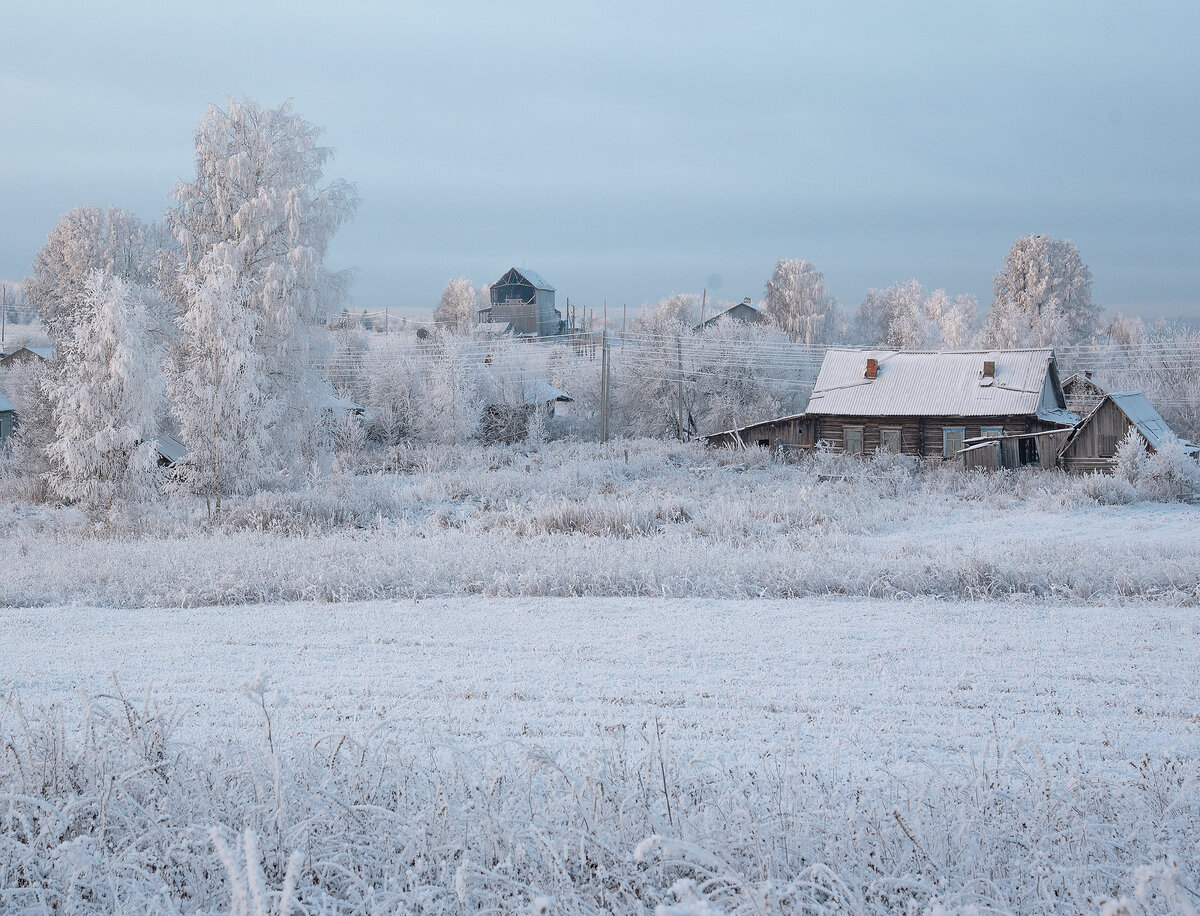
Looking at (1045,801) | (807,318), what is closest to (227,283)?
(1045,801)

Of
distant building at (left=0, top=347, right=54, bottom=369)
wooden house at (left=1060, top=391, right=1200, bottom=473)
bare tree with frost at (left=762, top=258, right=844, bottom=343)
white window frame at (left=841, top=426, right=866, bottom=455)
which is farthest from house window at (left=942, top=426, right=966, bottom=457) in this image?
distant building at (left=0, top=347, right=54, bottom=369)

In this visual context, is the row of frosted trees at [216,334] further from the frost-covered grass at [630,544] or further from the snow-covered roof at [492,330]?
the snow-covered roof at [492,330]

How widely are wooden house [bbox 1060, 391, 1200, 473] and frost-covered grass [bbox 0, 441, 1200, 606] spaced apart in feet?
6.62

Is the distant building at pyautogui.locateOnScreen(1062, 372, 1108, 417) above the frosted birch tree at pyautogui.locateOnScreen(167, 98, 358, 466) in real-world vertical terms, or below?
below

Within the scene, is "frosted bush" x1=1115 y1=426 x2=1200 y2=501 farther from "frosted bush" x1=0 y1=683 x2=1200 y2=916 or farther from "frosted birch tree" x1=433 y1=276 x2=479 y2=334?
"frosted birch tree" x1=433 y1=276 x2=479 y2=334

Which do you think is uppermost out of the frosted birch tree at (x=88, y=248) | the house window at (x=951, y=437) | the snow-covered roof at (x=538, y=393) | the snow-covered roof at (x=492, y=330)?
the frosted birch tree at (x=88, y=248)

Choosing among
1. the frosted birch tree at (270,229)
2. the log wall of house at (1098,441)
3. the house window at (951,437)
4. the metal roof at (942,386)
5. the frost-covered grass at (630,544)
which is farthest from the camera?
the house window at (951,437)

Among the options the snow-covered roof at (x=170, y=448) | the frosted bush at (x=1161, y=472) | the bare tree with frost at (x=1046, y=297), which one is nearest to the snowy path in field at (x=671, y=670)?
the frosted bush at (x=1161, y=472)

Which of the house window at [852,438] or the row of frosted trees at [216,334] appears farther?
the house window at [852,438]

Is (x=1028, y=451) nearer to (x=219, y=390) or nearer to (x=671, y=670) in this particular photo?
(x=671, y=670)

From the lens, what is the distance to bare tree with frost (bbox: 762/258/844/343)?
60.9 m

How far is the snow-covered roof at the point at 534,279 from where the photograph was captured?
66.8 meters

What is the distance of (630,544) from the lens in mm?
11359

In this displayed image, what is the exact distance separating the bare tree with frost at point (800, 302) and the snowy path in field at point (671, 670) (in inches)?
2161
